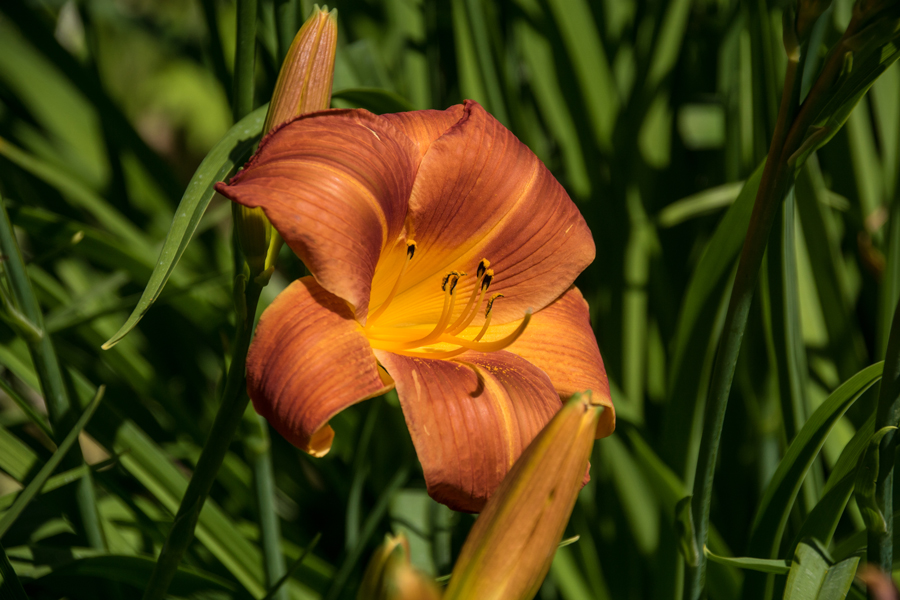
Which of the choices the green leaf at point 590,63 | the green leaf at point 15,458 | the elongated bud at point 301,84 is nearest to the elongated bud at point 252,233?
the elongated bud at point 301,84

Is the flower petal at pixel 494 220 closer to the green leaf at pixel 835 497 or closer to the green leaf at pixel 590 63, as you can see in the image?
the green leaf at pixel 835 497

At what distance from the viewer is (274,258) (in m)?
0.54

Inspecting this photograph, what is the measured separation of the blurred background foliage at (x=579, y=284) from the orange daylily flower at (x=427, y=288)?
0.16 meters

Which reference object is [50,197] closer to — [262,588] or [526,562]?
[262,588]

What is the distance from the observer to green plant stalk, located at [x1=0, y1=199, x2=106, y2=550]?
578 millimetres

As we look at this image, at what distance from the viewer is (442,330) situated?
2.05ft

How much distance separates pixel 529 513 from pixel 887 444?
34cm

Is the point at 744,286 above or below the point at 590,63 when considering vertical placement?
below

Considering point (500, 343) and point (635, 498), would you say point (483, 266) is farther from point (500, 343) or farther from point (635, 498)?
point (635, 498)

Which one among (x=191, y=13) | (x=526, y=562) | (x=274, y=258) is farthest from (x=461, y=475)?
(x=191, y=13)

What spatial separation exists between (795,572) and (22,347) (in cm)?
89

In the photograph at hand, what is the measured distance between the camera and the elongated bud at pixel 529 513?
40 cm

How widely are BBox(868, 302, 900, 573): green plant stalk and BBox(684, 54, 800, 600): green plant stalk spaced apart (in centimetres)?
11

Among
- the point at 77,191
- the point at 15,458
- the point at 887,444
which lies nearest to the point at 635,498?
A: the point at 887,444
